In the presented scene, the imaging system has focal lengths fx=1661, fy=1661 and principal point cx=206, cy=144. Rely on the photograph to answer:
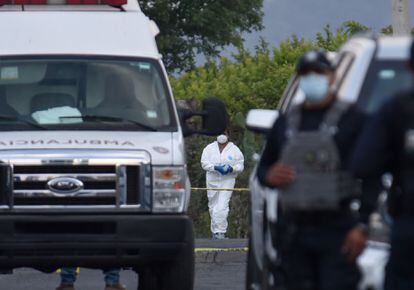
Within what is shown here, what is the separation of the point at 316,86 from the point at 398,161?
795 mm

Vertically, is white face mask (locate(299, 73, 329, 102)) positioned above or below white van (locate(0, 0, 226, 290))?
above

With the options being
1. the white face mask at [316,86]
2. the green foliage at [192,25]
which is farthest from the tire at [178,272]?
the green foliage at [192,25]

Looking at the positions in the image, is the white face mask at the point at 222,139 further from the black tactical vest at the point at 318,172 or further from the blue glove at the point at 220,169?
the black tactical vest at the point at 318,172

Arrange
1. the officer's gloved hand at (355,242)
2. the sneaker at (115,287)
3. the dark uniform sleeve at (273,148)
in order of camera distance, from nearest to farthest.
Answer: the officer's gloved hand at (355,242) → the dark uniform sleeve at (273,148) → the sneaker at (115,287)

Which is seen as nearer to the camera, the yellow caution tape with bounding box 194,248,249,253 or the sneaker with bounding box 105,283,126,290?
the sneaker with bounding box 105,283,126,290

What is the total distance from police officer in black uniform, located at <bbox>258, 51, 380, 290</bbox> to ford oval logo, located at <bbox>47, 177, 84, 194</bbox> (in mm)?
4374

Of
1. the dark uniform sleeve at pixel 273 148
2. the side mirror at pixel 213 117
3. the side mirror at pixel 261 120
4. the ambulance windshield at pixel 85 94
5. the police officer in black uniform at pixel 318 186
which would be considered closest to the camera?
the police officer in black uniform at pixel 318 186

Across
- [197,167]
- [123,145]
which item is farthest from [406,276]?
[197,167]

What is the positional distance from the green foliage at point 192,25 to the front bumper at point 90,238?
46656 mm

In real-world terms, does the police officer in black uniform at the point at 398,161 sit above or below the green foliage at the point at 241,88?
above

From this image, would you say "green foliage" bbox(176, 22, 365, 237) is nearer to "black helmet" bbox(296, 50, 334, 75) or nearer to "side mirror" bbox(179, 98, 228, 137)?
"side mirror" bbox(179, 98, 228, 137)

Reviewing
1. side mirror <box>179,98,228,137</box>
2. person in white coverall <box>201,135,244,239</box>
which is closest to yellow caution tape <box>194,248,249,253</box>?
person in white coverall <box>201,135,244,239</box>

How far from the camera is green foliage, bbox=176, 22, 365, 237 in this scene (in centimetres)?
2745

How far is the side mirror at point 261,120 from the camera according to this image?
1005cm
